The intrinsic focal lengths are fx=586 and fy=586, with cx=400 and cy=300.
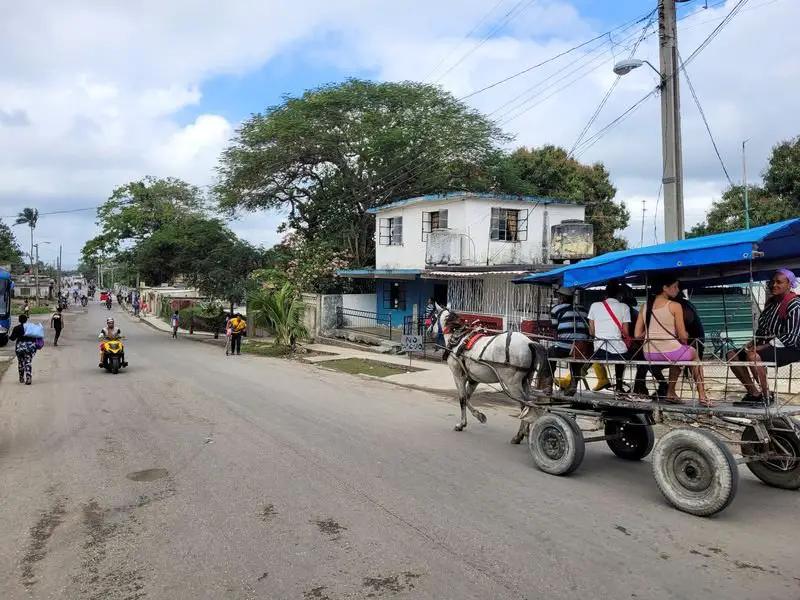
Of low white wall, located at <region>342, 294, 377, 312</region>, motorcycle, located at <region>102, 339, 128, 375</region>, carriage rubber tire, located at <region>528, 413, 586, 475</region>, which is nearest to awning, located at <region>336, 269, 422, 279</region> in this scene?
low white wall, located at <region>342, 294, 377, 312</region>

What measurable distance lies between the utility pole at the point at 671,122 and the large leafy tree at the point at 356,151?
18035 mm

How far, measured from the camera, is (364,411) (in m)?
10.5

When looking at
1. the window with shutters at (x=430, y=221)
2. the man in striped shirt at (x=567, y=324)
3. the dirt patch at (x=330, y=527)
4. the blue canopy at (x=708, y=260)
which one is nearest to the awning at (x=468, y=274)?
the window with shutters at (x=430, y=221)

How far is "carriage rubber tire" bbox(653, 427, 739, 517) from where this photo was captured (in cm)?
497

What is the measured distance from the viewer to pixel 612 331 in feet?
21.7

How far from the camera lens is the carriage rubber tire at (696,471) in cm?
497

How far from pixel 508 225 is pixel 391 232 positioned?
5821 millimetres

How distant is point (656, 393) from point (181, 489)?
4981mm

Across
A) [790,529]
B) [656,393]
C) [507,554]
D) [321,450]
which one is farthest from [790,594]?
[321,450]

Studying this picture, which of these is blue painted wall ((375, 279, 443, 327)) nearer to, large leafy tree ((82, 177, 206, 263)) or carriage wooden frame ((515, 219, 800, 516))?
carriage wooden frame ((515, 219, 800, 516))

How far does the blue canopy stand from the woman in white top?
1.05 feet

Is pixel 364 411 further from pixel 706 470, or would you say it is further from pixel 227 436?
pixel 706 470

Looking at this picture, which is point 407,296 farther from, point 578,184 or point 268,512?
point 268,512

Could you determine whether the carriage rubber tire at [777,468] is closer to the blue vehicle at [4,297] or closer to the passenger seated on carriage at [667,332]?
the passenger seated on carriage at [667,332]
